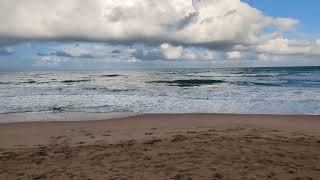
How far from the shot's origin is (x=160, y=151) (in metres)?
7.36

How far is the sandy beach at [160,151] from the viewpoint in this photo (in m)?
5.90

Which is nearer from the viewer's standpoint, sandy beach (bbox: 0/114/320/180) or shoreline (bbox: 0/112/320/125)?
sandy beach (bbox: 0/114/320/180)

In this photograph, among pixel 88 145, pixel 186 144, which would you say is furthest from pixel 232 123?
pixel 88 145

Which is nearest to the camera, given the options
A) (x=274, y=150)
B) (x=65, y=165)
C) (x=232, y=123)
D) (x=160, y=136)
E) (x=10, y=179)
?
(x=10, y=179)

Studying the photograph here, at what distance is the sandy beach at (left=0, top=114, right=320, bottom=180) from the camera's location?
232 inches

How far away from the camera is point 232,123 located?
39.1ft

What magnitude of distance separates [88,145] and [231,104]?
12.1 metres

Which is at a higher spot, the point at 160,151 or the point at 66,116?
the point at 160,151

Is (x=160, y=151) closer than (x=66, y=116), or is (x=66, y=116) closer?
(x=160, y=151)

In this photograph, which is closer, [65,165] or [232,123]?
[65,165]

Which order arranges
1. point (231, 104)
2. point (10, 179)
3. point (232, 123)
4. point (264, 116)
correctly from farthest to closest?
1. point (231, 104)
2. point (264, 116)
3. point (232, 123)
4. point (10, 179)

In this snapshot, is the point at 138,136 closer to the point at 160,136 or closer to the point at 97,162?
the point at 160,136

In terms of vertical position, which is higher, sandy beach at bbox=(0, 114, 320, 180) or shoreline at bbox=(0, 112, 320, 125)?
sandy beach at bbox=(0, 114, 320, 180)

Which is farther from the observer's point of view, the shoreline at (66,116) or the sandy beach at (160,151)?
the shoreline at (66,116)
